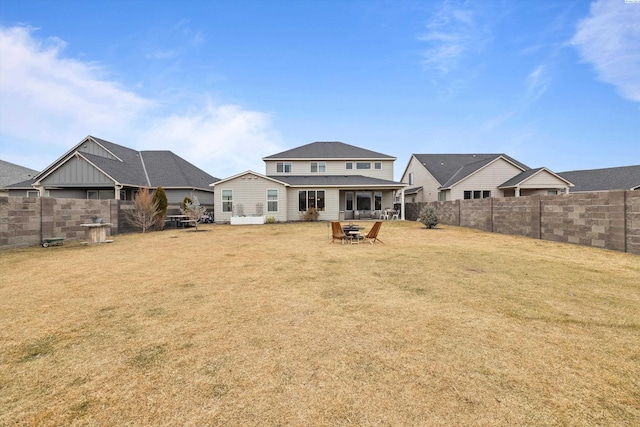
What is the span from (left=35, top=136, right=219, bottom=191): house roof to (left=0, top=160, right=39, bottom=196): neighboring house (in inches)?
481

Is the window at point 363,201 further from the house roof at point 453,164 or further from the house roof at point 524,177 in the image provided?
the house roof at point 524,177

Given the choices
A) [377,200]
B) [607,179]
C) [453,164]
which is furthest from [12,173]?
[607,179]

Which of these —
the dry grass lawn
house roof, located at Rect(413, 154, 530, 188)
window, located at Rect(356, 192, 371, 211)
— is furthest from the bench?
house roof, located at Rect(413, 154, 530, 188)

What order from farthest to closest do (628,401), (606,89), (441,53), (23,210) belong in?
1. (606,89)
2. (441,53)
3. (23,210)
4. (628,401)

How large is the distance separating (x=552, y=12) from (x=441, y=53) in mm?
5352

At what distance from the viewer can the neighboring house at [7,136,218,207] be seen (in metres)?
21.0

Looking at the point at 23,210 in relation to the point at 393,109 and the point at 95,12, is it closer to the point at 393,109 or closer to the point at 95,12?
the point at 95,12

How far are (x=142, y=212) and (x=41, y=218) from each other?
A: 5316 mm

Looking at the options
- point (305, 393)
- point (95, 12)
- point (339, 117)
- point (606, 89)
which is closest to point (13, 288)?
point (305, 393)

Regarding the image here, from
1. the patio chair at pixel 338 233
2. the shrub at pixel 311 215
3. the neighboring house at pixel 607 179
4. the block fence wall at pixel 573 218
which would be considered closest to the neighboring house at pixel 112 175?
the shrub at pixel 311 215

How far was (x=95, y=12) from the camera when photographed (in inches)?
568

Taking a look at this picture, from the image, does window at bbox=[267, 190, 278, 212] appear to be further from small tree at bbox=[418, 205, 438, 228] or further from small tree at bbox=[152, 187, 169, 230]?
small tree at bbox=[418, 205, 438, 228]

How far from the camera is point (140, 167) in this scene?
2642cm

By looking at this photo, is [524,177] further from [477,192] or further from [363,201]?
[363,201]
